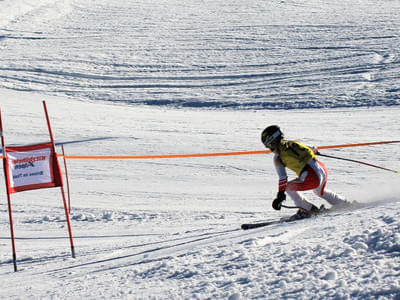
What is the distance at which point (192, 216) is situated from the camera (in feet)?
26.8

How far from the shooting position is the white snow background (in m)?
3.80

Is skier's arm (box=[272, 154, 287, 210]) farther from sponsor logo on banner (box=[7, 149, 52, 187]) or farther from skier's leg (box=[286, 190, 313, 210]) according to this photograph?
sponsor logo on banner (box=[7, 149, 52, 187])

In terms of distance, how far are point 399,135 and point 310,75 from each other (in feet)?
32.0

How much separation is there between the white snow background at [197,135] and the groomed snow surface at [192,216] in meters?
0.02

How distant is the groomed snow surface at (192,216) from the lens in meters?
3.53

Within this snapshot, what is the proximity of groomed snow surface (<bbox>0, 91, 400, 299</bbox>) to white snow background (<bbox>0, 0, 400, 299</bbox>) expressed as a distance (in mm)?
25

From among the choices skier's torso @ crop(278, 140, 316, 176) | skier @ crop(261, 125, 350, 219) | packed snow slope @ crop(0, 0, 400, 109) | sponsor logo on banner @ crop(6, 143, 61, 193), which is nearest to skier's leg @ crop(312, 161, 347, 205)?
skier @ crop(261, 125, 350, 219)

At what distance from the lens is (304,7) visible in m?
33.5

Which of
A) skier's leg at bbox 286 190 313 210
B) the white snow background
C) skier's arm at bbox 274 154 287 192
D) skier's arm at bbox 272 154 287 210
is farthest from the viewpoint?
skier's leg at bbox 286 190 313 210

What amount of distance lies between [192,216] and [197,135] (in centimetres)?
588

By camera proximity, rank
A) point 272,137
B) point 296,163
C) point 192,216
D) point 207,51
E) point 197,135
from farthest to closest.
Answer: point 207,51 < point 197,135 < point 192,216 < point 296,163 < point 272,137

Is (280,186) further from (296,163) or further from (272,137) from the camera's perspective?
(272,137)

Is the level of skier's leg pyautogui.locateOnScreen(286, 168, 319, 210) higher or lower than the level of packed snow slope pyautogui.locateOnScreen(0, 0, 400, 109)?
lower

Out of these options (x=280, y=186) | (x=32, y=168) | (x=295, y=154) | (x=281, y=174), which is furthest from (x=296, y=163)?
(x=32, y=168)
